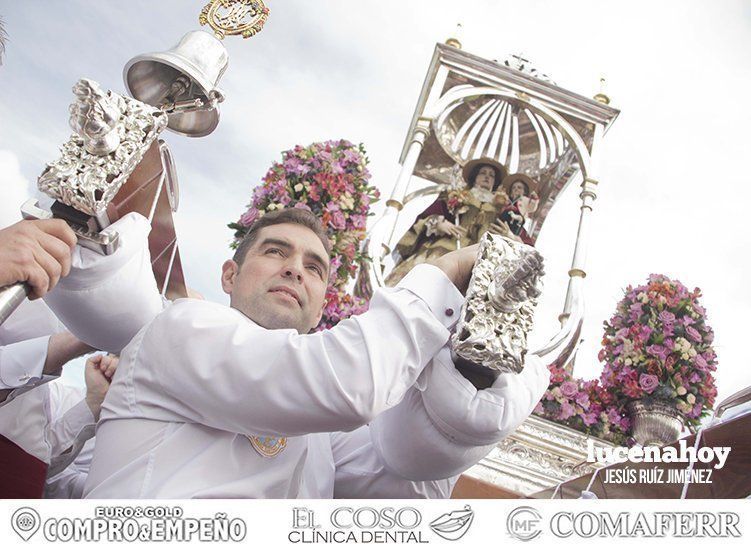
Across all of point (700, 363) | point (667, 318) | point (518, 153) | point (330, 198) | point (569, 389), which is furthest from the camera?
point (518, 153)

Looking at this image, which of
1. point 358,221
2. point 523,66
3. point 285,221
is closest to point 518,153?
point 523,66

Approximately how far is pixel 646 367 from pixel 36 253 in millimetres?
3240

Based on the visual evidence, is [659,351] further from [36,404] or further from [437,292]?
[36,404]

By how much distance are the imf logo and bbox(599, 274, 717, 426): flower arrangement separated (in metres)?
2.68

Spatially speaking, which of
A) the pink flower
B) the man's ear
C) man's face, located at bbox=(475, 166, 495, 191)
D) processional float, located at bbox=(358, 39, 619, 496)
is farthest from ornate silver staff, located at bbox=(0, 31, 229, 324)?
man's face, located at bbox=(475, 166, 495, 191)

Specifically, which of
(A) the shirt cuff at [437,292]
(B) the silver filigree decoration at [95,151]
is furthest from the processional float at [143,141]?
(A) the shirt cuff at [437,292]

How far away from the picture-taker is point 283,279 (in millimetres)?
1520

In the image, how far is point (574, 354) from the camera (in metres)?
5.32

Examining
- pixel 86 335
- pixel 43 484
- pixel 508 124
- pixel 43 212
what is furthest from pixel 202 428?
pixel 508 124

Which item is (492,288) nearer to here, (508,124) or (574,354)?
(574,354)

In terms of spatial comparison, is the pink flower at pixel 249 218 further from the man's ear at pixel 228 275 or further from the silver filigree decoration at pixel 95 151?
the silver filigree decoration at pixel 95 151

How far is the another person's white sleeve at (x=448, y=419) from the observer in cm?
113

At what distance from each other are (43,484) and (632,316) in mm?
3011

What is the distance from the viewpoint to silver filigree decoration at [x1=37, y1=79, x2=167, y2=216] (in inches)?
46.3
